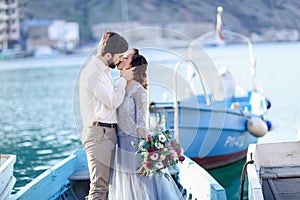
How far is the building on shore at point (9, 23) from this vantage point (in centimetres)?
6500

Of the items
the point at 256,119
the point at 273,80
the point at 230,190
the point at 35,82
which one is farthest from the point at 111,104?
the point at 35,82

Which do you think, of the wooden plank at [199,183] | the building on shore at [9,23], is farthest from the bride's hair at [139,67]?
the building on shore at [9,23]

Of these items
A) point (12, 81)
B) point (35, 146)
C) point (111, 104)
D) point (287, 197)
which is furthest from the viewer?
point (12, 81)

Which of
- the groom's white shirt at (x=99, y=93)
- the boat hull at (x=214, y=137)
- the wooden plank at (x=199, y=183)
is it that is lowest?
the boat hull at (x=214, y=137)

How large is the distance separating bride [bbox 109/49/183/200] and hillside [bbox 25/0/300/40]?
57.3 meters

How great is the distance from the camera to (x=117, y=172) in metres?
4.16

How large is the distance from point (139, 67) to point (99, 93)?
33 cm

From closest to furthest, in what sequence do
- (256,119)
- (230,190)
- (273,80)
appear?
(230,190) → (256,119) → (273,80)

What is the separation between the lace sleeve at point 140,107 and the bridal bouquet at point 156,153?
0.09 m

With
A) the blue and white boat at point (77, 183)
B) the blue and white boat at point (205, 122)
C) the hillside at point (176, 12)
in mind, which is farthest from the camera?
the hillside at point (176, 12)

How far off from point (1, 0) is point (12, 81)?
39227 mm

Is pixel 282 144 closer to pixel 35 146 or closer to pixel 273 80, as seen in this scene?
pixel 35 146

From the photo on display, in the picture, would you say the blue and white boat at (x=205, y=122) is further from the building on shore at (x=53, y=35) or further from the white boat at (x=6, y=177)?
the building on shore at (x=53, y=35)

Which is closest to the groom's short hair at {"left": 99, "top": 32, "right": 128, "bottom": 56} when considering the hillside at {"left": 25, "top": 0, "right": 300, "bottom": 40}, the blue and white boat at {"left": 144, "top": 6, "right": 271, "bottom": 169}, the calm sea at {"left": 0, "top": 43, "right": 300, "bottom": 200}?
the blue and white boat at {"left": 144, "top": 6, "right": 271, "bottom": 169}
